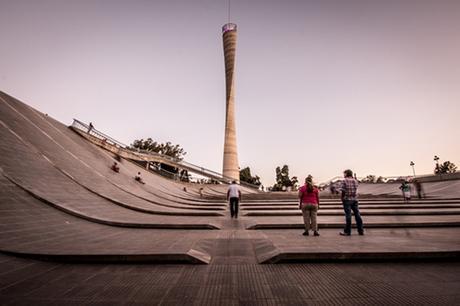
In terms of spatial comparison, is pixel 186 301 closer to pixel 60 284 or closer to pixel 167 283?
pixel 167 283

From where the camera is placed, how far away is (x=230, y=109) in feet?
130

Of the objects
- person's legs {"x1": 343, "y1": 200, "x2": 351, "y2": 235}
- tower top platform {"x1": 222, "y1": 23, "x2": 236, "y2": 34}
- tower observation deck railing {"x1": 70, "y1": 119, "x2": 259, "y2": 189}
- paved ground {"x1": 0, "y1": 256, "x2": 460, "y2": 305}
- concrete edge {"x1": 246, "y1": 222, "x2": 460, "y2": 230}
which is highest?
tower top platform {"x1": 222, "y1": 23, "x2": 236, "y2": 34}

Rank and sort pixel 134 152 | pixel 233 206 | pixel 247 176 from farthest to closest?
pixel 247 176 < pixel 134 152 < pixel 233 206

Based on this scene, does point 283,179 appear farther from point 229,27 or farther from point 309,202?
point 309,202

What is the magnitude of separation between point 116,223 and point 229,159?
31567mm

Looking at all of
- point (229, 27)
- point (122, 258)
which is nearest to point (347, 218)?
point (122, 258)

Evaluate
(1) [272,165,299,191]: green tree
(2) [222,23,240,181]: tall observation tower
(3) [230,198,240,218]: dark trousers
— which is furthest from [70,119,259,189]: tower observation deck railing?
(1) [272,165,299,191]: green tree

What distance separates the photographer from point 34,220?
5.44 meters

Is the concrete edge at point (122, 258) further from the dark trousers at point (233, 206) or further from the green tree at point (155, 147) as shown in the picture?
the green tree at point (155, 147)

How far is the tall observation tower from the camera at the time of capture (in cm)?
3762

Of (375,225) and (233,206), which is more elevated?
(233,206)

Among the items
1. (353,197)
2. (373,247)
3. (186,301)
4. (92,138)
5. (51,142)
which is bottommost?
(186,301)

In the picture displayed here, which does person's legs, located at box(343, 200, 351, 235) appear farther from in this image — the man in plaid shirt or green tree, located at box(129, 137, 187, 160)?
green tree, located at box(129, 137, 187, 160)

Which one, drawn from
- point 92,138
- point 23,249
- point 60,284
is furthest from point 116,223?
point 92,138
